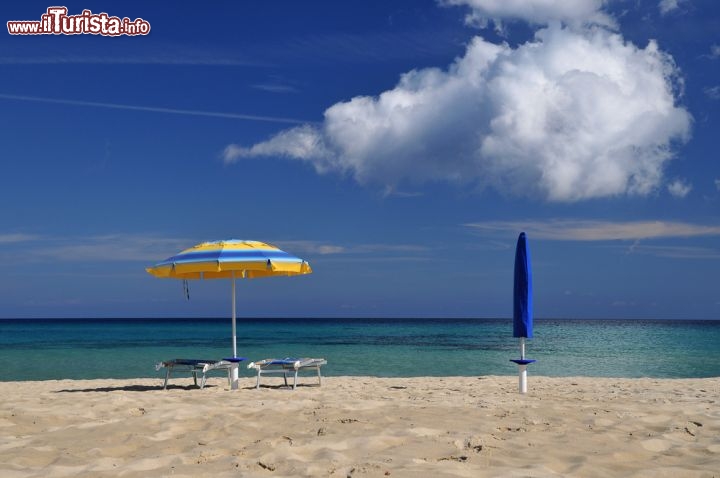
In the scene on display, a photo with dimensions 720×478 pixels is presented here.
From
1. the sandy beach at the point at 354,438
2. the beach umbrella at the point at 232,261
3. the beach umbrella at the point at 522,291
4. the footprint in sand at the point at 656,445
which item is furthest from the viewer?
the beach umbrella at the point at 232,261

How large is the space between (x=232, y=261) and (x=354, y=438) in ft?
15.6

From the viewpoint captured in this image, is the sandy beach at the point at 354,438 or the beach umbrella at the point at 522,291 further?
the beach umbrella at the point at 522,291

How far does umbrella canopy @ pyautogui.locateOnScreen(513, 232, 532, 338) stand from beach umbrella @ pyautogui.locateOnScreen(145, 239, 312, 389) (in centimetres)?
327

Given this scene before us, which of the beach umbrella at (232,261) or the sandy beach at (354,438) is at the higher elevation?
the beach umbrella at (232,261)

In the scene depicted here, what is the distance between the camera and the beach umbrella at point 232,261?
9.81 meters

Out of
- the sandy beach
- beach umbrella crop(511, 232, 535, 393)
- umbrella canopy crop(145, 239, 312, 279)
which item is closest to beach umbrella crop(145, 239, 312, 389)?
umbrella canopy crop(145, 239, 312, 279)

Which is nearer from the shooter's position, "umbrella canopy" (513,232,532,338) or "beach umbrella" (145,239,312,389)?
"umbrella canopy" (513,232,532,338)

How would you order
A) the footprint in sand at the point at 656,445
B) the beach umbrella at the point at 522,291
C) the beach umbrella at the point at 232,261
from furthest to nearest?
the beach umbrella at the point at 232,261, the beach umbrella at the point at 522,291, the footprint in sand at the point at 656,445

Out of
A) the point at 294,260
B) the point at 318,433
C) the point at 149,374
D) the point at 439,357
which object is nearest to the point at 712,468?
the point at 318,433

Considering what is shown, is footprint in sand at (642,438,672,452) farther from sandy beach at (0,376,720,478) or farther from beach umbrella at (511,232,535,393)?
beach umbrella at (511,232,535,393)

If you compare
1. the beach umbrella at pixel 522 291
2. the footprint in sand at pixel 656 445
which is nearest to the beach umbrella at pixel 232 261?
the beach umbrella at pixel 522 291

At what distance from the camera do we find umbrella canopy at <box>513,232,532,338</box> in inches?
374

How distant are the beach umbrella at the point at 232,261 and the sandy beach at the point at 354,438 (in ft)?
7.03

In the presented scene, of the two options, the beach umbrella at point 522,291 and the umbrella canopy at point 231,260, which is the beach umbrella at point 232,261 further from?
the beach umbrella at point 522,291
